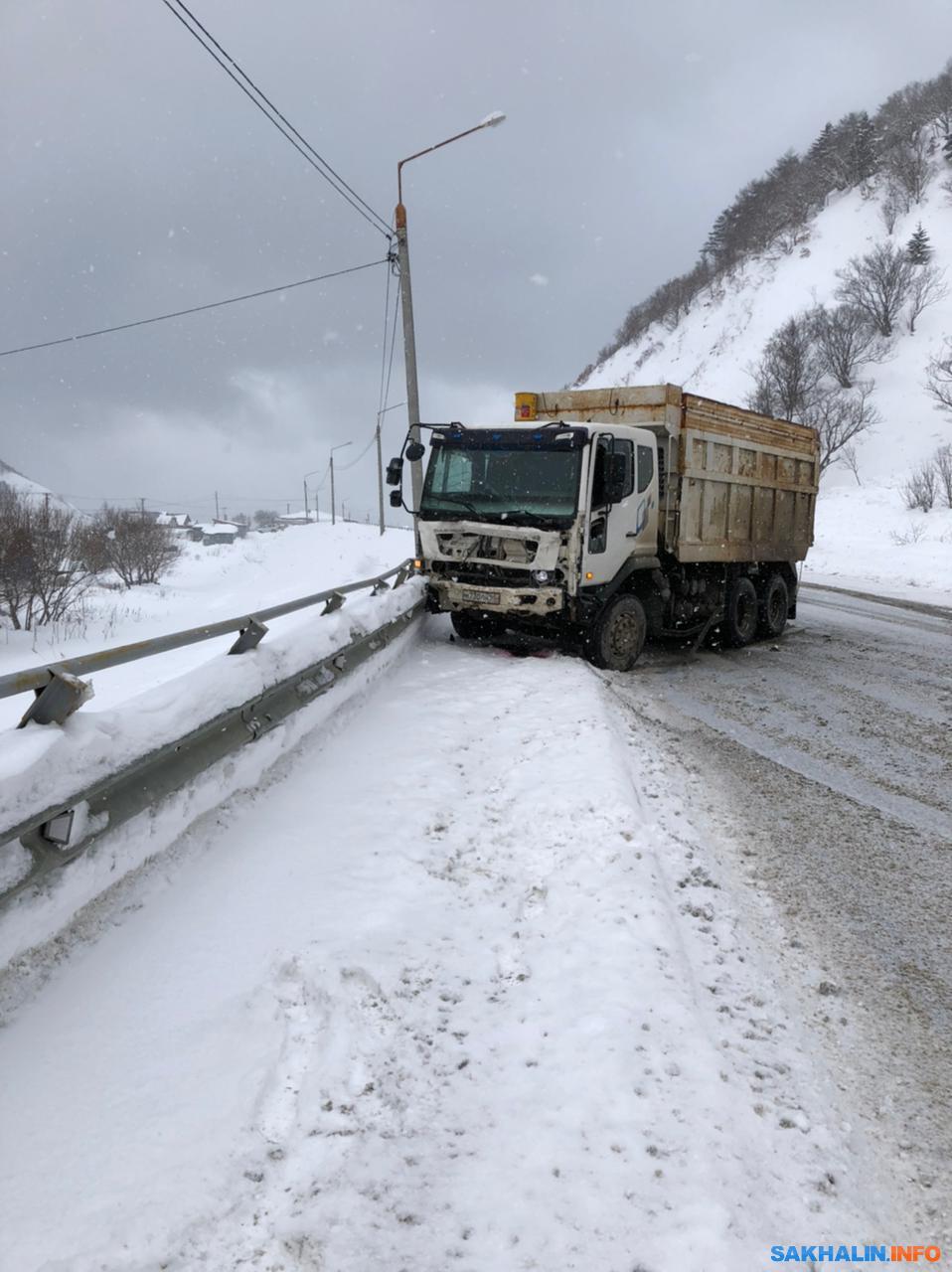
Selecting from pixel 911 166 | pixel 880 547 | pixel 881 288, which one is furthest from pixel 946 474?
pixel 911 166

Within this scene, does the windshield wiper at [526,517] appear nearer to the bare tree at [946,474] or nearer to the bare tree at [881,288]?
the bare tree at [946,474]

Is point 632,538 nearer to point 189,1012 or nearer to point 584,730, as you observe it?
point 584,730

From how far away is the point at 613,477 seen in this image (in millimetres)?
Result: 7477

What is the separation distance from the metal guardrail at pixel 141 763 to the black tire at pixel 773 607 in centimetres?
808

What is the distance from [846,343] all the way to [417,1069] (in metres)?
61.5

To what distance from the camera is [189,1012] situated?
7.57ft

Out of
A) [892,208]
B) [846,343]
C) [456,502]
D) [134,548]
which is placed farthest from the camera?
[892,208]

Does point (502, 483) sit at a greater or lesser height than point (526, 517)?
greater

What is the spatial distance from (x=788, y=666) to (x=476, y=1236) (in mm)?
8005

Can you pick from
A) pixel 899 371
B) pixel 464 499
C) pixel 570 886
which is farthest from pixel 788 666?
pixel 899 371

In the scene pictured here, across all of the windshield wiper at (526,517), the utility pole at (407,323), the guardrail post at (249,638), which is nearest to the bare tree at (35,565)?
the utility pole at (407,323)

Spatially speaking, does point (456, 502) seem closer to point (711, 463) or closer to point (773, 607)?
point (711, 463)

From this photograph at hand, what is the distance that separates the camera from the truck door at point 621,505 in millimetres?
A: 7504

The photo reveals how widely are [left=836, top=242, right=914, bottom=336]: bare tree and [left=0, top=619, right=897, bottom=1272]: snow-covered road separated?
6403 centimetres
